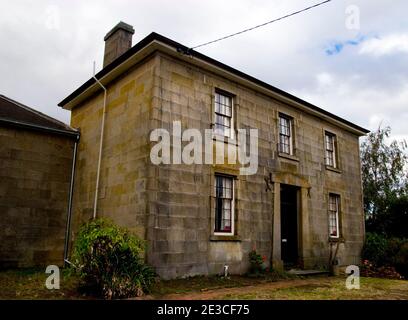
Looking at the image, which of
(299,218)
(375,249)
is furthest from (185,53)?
(375,249)

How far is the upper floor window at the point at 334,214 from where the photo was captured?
51.1 ft

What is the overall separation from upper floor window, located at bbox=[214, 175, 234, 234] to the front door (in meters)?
2.85

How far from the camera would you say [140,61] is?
11039 mm

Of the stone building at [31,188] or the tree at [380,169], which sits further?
the tree at [380,169]

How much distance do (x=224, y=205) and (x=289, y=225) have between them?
373 centimetres

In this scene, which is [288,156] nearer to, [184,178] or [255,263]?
[255,263]

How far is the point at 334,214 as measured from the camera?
52.2ft

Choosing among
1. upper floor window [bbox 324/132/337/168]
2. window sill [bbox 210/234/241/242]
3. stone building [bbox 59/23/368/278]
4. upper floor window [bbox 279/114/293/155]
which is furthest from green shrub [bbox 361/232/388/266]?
window sill [bbox 210/234/241/242]

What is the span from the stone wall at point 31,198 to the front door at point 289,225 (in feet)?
26.2

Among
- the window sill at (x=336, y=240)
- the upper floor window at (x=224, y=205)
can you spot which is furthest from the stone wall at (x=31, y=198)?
the window sill at (x=336, y=240)

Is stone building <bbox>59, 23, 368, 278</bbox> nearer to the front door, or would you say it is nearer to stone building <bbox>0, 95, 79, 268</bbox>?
the front door

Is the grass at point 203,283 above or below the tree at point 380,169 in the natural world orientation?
below

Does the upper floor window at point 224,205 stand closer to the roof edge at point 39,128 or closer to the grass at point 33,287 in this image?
the grass at point 33,287
